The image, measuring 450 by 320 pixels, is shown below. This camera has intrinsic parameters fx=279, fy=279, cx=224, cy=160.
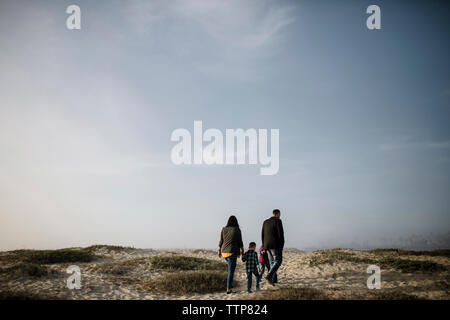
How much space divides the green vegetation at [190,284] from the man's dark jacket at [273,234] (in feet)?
10.2

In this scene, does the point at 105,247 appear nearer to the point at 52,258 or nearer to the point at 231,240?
the point at 52,258

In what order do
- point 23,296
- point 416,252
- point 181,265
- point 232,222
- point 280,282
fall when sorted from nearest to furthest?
point 23,296, point 232,222, point 280,282, point 181,265, point 416,252

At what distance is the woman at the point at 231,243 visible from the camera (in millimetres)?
10000

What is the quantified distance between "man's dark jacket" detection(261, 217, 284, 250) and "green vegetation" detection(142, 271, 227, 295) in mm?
3118

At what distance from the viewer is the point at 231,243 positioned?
10.0 m

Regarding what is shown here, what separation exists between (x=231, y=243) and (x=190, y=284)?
3.89 meters

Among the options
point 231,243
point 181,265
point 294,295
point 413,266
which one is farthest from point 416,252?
point 231,243

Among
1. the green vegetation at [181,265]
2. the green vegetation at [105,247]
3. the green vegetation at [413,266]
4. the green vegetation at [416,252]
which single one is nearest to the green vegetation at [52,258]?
the green vegetation at [181,265]

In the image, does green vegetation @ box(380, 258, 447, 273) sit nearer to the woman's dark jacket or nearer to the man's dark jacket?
the man's dark jacket

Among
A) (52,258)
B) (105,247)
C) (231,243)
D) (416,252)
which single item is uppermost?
(231,243)

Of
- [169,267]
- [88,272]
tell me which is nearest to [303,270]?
Answer: [169,267]

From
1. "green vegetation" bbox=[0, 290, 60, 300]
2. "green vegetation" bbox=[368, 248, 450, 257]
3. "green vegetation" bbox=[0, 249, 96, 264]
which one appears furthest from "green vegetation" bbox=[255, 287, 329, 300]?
"green vegetation" bbox=[368, 248, 450, 257]

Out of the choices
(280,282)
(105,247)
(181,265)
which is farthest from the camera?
(105,247)
